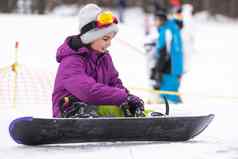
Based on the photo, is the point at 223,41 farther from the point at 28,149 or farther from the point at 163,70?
the point at 28,149

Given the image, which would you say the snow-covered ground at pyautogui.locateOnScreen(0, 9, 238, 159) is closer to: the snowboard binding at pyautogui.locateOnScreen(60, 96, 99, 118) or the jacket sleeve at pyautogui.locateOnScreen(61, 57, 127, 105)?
the snowboard binding at pyautogui.locateOnScreen(60, 96, 99, 118)

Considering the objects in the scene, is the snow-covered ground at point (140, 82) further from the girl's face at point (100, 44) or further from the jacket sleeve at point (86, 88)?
the girl's face at point (100, 44)

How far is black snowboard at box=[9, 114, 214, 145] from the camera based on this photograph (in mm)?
5055

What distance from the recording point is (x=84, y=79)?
539 centimetres

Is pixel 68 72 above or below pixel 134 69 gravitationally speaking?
above

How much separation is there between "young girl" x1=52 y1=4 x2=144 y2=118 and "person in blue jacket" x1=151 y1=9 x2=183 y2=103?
5.30 metres

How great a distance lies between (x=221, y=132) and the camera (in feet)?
A: 21.0

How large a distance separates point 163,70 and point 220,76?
19.9 feet

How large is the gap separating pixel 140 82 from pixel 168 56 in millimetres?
4166

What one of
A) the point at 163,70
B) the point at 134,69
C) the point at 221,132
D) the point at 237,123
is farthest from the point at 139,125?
the point at 134,69

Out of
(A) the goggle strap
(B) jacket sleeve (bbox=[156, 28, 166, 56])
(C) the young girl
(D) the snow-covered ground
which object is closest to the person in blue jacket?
(B) jacket sleeve (bbox=[156, 28, 166, 56])

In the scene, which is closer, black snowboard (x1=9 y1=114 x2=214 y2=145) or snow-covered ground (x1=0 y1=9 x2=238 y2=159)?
snow-covered ground (x1=0 y1=9 x2=238 y2=159)

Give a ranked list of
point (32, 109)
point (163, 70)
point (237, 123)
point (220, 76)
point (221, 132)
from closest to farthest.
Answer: point (221, 132) → point (237, 123) → point (32, 109) → point (163, 70) → point (220, 76)

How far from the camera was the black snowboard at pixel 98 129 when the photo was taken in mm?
5055
